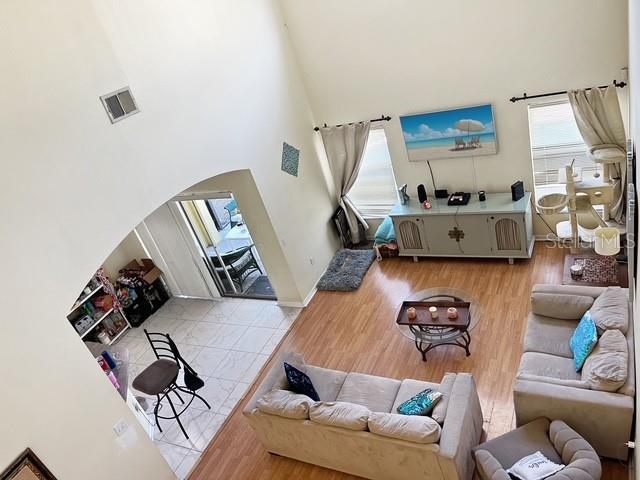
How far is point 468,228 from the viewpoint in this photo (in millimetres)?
7008

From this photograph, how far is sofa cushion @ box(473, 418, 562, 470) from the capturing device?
3.75 metres

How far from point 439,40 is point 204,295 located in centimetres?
544

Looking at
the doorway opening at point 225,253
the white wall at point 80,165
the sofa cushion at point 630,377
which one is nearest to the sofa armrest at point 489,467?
the sofa cushion at point 630,377

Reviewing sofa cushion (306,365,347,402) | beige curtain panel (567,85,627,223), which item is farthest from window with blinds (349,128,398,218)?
sofa cushion (306,365,347,402)

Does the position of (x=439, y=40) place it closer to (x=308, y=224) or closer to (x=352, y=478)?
(x=308, y=224)

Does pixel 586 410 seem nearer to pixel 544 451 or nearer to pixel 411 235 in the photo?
pixel 544 451

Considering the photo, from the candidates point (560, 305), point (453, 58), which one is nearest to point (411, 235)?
point (453, 58)

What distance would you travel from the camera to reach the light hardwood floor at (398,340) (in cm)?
495

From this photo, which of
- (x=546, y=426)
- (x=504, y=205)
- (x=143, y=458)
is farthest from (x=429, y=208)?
(x=143, y=458)

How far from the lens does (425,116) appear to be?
22.9ft

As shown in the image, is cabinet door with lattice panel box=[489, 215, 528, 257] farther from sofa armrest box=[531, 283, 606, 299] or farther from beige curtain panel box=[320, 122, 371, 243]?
beige curtain panel box=[320, 122, 371, 243]

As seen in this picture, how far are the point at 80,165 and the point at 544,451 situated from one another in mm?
4547

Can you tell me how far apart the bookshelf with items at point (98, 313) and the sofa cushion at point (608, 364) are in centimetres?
650

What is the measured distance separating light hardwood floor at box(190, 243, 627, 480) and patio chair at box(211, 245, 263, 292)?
1.48 m
